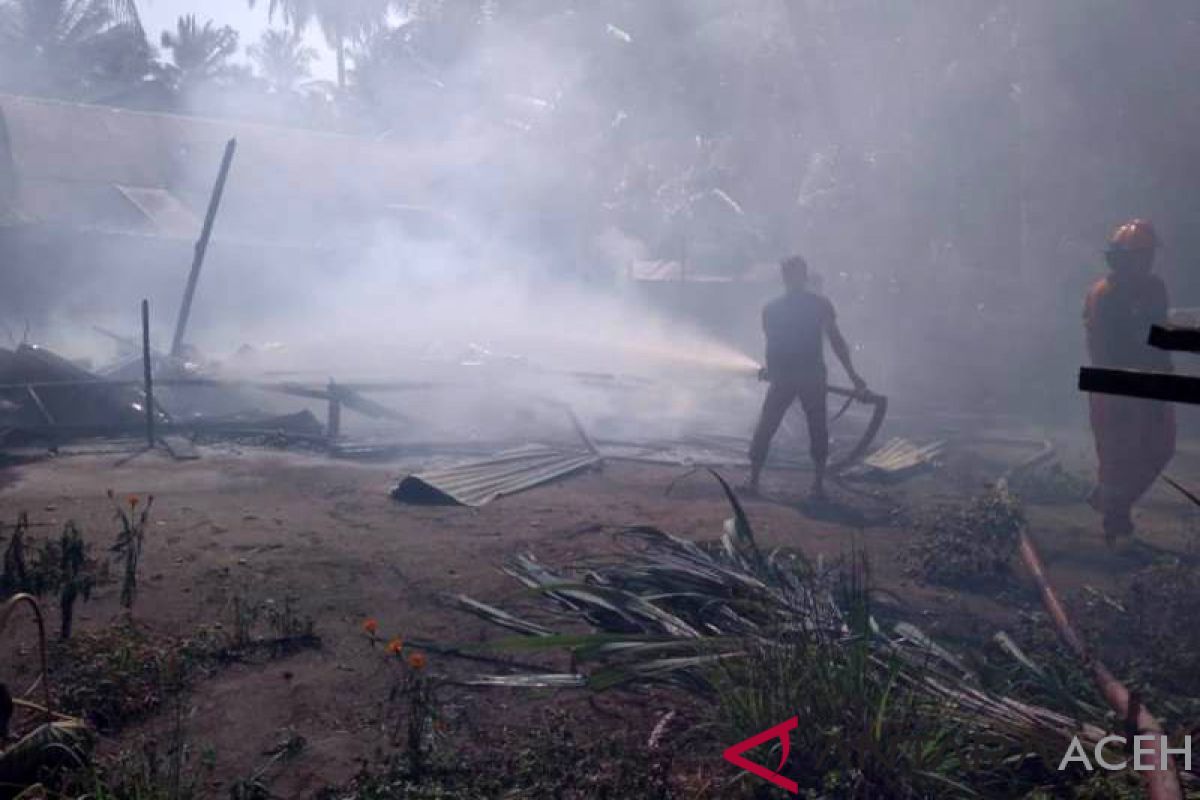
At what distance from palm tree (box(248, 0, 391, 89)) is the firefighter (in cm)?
3669

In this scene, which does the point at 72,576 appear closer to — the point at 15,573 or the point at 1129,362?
the point at 15,573

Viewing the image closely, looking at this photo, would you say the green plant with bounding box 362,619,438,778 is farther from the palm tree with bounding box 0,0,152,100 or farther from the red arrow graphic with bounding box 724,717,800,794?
the palm tree with bounding box 0,0,152,100

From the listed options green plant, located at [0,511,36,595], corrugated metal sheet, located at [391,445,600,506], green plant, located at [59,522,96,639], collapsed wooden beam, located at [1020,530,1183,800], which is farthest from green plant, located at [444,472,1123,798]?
corrugated metal sheet, located at [391,445,600,506]

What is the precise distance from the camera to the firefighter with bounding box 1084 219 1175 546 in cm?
780

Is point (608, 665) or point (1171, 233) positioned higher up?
point (1171, 233)

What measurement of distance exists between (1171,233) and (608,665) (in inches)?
549

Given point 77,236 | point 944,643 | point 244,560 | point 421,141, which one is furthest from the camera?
point 421,141

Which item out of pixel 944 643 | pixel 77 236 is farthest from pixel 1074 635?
pixel 77 236

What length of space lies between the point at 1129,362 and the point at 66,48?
131 feet

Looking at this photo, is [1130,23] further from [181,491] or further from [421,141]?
[421,141]

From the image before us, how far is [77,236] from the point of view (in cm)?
2217

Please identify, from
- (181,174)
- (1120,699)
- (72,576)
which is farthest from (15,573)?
(181,174)

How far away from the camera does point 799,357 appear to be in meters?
9.15

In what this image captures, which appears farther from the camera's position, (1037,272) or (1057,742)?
(1037,272)
